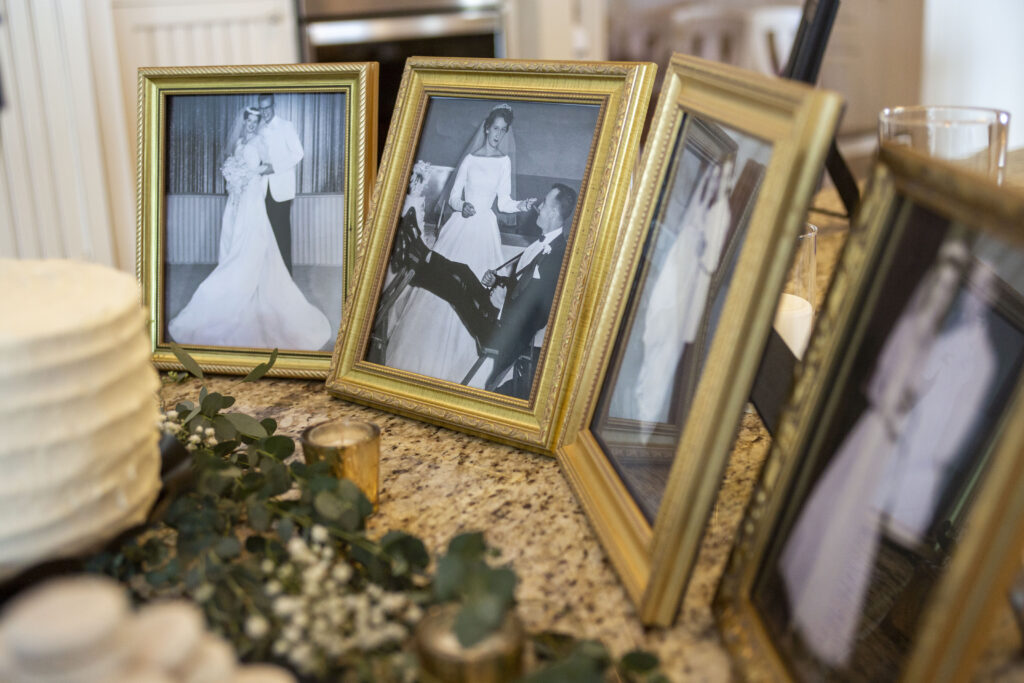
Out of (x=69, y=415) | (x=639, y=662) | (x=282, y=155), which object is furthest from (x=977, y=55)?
(x=69, y=415)

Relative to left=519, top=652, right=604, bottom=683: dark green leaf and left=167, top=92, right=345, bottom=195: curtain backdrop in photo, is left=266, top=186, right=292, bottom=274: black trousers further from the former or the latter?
left=519, top=652, right=604, bottom=683: dark green leaf

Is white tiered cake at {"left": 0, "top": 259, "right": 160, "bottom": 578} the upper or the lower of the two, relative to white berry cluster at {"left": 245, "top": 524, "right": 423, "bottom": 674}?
upper

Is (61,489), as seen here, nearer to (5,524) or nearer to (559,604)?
(5,524)

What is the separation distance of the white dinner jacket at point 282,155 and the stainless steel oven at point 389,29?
214cm

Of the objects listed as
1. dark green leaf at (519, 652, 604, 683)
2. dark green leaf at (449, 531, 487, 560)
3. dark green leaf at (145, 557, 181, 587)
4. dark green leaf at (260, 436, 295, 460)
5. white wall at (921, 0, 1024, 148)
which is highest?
white wall at (921, 0, 1024, 148)

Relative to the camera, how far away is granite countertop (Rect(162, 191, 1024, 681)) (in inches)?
24.3

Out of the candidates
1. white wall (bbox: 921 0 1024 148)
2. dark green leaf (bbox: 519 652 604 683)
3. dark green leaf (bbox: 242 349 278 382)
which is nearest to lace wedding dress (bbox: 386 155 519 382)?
dark green leaf (bbox: 242 349 278 382)

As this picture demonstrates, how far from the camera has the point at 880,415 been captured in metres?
0.54

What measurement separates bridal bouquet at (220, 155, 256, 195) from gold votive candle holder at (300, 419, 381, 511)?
479mm

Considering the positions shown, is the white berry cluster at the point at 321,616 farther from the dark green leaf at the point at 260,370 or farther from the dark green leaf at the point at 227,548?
the dark green leaf at the point at 260,370

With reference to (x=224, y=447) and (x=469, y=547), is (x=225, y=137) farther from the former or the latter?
(x=469, y=547)

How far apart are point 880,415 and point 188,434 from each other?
674 millimetres

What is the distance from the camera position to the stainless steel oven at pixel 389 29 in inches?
125

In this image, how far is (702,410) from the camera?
1.97 feet
